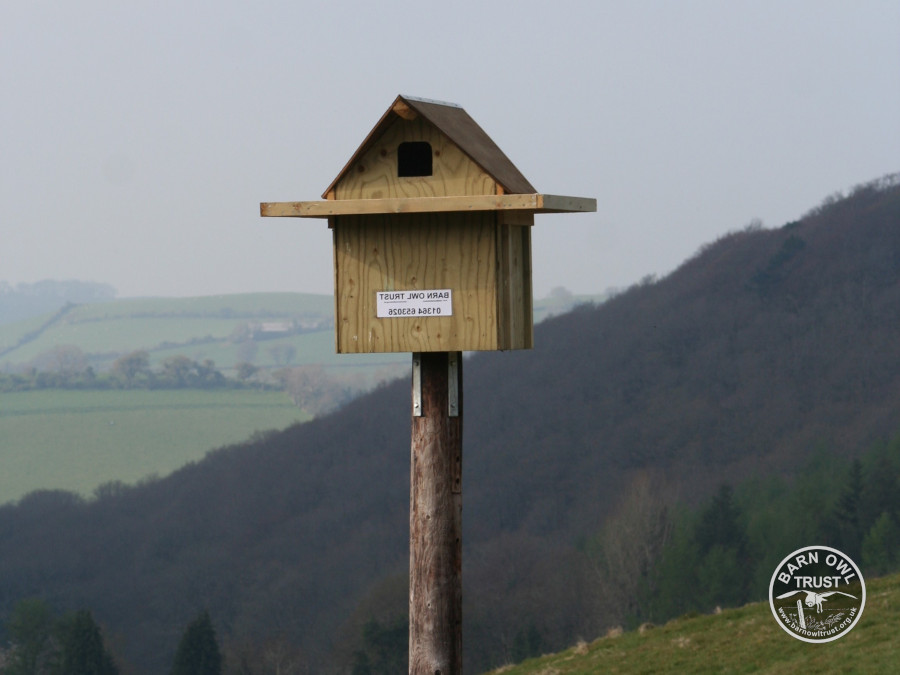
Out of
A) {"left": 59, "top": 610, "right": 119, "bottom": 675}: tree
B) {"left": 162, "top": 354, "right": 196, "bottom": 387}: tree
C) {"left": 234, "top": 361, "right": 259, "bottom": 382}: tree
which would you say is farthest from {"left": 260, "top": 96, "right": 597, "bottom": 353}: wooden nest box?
{"left": 234, "top": 361, "right": 259, "bottom": 382}: tree

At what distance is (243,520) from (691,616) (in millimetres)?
102501

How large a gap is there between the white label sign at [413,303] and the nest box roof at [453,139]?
876 mm

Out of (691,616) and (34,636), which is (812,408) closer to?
(34,636)

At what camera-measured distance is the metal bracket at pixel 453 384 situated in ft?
30.3

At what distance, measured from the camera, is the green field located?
452 ft

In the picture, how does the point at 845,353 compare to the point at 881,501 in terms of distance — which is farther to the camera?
the point at 845,353

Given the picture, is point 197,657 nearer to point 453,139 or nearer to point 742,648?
point 742,648

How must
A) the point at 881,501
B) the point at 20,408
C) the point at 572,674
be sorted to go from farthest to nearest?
the point at 20,408
the point at 881,501
the point at 572,674

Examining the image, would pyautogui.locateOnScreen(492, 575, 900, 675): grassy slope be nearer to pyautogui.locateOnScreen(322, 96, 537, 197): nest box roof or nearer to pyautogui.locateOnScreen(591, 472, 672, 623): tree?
pyautogui.locateOnScreen(322, 96, 537, 197): nest box roof

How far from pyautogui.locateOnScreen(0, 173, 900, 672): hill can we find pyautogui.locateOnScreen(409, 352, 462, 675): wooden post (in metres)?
67.3

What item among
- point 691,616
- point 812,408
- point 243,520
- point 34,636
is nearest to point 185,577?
point 243,520

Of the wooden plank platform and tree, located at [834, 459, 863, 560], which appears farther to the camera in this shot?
tree, located at [834, 459, 863, 560]

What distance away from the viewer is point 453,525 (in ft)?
30.5

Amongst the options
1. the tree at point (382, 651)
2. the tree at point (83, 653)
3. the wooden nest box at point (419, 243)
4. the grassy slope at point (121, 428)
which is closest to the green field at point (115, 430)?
the grassy slope at point (121, 428)
